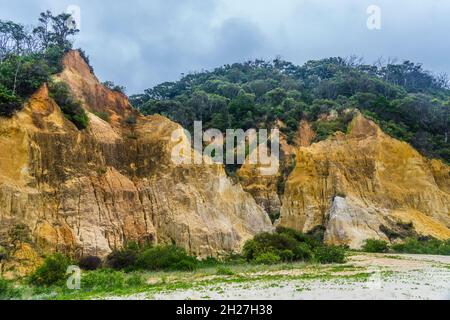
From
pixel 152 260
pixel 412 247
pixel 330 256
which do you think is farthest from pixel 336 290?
pixel 412 247

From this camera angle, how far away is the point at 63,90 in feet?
116

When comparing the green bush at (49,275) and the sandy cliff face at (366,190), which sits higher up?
the sandy cliff face at (366,190)

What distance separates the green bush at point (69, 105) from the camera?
34.3m

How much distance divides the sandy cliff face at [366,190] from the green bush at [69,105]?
23.0 metres

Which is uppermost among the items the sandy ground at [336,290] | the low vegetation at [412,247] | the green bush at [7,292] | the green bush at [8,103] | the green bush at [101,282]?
the green bush at [8,103]

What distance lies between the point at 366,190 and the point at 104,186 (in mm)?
26652

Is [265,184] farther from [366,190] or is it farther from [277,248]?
[277,248]

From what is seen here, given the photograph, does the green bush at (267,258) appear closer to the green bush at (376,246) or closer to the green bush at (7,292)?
the green bush at (376,246)

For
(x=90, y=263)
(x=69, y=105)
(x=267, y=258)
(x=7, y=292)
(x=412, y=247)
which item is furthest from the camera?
(x=412, y=247)

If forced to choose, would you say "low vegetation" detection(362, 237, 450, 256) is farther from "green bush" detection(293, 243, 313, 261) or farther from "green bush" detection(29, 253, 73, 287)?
"green bush" detection(29, 253, 73, 287)

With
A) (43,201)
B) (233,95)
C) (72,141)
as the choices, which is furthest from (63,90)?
(233,95)

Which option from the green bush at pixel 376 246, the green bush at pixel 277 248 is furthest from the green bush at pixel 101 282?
the green bush at pixel 376 246

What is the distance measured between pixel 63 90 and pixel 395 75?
79353 millimetres

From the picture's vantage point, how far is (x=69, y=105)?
3481cm
